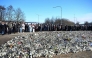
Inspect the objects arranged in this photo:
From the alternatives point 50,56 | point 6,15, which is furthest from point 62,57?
point 6,15

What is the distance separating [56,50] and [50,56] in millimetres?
1272

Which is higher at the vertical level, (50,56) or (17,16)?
(17,16)

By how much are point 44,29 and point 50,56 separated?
881 inches

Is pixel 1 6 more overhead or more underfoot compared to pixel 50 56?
more overhead

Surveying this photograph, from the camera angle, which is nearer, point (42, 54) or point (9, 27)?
point (42, 54)

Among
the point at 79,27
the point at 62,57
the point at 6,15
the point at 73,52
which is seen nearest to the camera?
the point at 62,57

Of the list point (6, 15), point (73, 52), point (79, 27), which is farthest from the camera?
point (6, 15)

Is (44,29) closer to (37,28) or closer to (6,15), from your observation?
(37,28)

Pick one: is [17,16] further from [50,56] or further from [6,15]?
[50,56]

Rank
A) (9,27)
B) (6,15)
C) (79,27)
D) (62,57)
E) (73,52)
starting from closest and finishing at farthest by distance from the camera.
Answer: (62,57), (73,52), (9,27), (79,27), (6,15)

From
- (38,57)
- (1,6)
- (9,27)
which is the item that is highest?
(1,6)

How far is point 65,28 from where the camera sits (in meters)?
33.3

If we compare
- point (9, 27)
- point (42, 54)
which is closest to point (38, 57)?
point (42, 54)

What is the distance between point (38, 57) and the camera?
10.1 m
